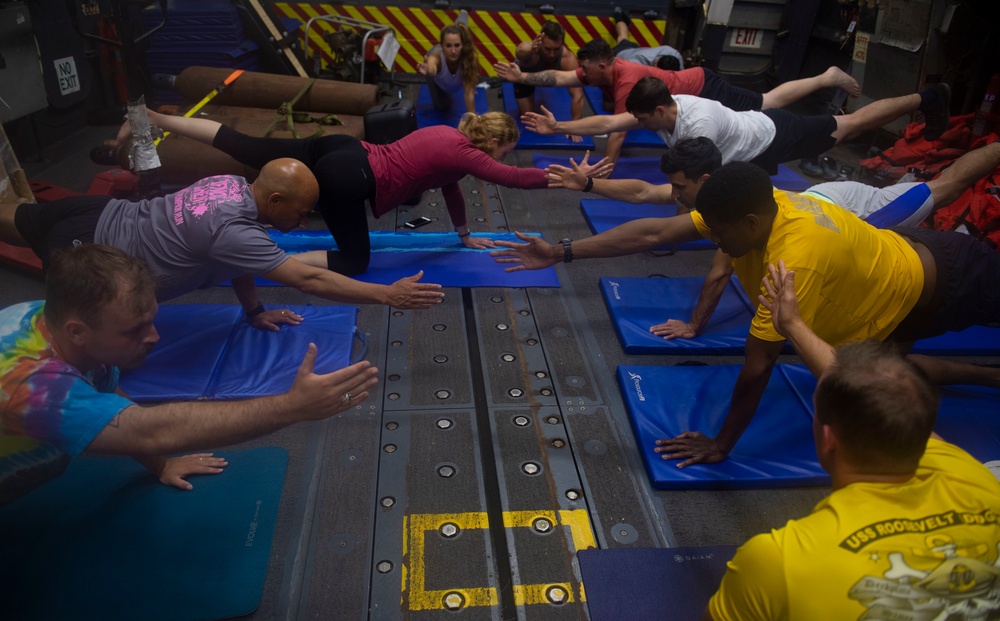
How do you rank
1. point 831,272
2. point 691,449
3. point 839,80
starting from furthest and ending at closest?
1. point 839,80
2. point 691,449
3. point 831,272

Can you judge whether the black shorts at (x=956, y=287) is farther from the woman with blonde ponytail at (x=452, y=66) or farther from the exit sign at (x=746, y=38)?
the exit sign at (x=746, y=38)

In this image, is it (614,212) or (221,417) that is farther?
(614,212)

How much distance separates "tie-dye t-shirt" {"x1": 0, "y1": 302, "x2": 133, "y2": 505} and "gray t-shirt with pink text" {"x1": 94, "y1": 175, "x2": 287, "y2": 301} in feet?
3.22

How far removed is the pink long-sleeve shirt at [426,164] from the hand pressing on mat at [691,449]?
6.00 feet

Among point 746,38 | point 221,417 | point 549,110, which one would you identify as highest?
point 746,38

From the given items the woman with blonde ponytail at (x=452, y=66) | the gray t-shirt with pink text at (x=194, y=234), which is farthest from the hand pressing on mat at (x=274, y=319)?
the woman with blonde ponytail at (x=452, y=66)

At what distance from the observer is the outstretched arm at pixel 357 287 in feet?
8.80

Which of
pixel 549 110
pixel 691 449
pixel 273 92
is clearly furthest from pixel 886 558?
pixel 549 110

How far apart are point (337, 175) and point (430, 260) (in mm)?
895

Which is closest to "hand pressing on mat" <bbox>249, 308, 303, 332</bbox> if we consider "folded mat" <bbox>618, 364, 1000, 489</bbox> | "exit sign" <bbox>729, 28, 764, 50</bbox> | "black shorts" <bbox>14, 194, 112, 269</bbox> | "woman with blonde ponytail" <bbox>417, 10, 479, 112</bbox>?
"black shorts" <bbox>14, 194, 112, 269</bbox>

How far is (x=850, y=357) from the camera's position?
137cm

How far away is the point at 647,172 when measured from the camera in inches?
213

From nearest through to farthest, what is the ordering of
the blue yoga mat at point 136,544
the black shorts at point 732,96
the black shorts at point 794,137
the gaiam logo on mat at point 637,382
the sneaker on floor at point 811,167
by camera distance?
the blue yoga mat at point 136,544 < the gaiam logo on mat at point 637,382 < the black shorts at point 794,137 < the black shorts at point 732,96 < the sneaker on floor at point 811,167

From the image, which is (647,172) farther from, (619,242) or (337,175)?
(337,175)
